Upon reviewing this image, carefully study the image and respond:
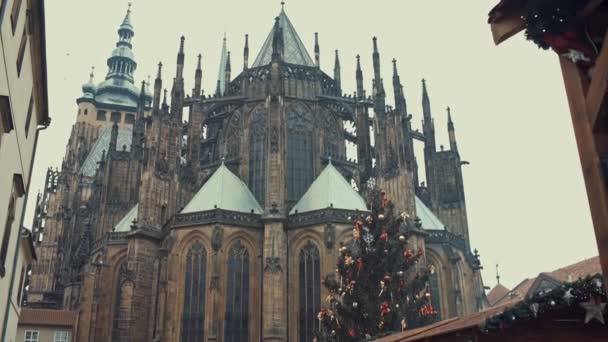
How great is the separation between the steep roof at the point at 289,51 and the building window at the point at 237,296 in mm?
16210

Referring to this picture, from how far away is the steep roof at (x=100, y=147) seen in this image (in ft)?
195

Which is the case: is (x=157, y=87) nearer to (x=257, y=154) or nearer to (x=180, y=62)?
(x=180, y=62)

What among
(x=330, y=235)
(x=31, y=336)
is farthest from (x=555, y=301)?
(x=31, y=336)

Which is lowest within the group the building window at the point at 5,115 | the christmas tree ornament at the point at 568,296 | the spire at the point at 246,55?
the christmas tree ornament at the point at 568,296

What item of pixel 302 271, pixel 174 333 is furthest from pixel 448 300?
pixel 174 333

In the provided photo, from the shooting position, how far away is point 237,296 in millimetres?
29062

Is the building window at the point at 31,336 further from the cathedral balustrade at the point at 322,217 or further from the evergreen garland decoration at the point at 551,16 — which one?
the evergreen garland decoration at the point at 551,16

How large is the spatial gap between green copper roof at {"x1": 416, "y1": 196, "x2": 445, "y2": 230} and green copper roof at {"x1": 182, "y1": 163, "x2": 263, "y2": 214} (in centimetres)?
922

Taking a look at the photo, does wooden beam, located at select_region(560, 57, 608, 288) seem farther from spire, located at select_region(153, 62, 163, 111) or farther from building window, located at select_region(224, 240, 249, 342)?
spire, located at select_region(153, 62, 163, 111)

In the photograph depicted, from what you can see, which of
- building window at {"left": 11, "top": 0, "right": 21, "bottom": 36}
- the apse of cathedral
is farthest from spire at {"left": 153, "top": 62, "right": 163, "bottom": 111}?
building window at {"left": 11, "top": 0, "right": 21, "bottom": 36}

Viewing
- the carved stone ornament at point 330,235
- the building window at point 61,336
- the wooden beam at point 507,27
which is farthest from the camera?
the building window at point 61,336

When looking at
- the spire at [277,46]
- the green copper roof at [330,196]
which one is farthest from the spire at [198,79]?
the green copper roof at [330,196]

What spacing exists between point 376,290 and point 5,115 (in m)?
11.2

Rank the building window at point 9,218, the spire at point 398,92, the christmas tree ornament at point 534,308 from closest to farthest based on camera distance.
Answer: the christmas tree ornament at point 534,308
the building window at point 9,218
the spire at point 398,92
